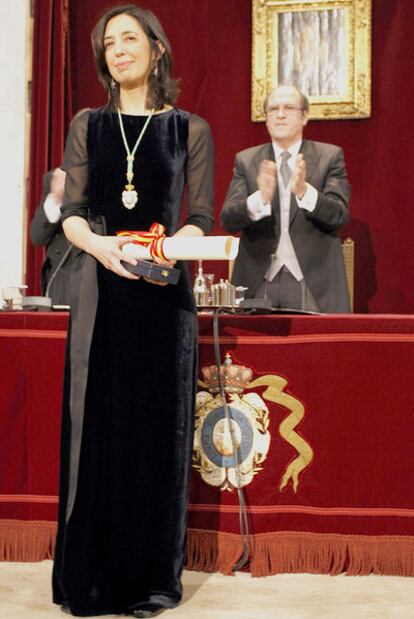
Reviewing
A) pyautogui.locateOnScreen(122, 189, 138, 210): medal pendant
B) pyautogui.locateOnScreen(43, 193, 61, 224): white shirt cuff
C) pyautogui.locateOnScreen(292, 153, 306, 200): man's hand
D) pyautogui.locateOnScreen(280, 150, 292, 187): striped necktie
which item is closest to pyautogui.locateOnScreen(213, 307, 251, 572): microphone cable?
pyautogui.locateOnScreen(122, 189, 138, 210): medal pendant

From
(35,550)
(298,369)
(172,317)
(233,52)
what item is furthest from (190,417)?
(233,52)

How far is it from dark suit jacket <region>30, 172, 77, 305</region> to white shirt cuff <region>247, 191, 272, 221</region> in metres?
0.83

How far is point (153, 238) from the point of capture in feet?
7.93

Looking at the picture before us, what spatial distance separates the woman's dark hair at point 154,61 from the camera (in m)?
2.55

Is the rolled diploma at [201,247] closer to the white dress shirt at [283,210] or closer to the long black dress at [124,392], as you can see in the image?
the long black dress at [124,392]

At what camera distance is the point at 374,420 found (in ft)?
9.93

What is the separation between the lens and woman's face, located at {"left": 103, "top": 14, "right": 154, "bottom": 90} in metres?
2.53

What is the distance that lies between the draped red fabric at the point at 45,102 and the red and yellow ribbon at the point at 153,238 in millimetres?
3316

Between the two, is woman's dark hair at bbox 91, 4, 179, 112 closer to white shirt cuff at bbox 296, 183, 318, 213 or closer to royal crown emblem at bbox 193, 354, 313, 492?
royal crown emblem at bbox 193, 354, 313, 492

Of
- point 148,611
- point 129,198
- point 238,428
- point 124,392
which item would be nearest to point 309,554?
point 238,428

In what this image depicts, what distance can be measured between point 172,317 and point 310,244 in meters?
1.96

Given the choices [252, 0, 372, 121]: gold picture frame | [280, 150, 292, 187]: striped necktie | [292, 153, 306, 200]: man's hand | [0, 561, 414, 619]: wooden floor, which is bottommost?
[0, 561, 414, 619]: wooden floor

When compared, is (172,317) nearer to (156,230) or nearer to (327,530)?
(156,230)

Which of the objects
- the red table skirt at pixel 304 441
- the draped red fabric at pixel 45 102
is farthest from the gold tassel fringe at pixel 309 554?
the draped red fabric at pixel 45 102
